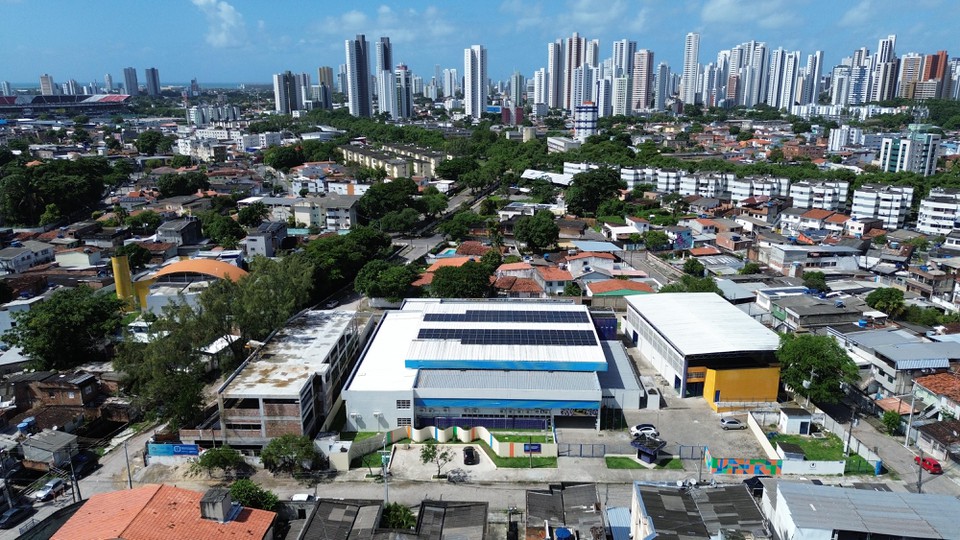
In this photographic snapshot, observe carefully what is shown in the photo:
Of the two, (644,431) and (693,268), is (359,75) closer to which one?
(693,268)

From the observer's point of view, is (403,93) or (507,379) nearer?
(507,379)

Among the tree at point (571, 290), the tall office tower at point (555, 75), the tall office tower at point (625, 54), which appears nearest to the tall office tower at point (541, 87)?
the tall office tower at point (555, 75)

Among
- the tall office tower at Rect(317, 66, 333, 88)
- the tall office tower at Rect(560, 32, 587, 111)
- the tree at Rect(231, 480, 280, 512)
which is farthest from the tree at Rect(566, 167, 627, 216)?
the tall office tower at Rect(317, 66, 333, 88)

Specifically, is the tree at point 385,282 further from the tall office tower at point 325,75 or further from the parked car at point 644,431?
the tall office tower at point 325,75

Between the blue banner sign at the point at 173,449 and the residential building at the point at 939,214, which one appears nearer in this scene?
the blue banner sign at the point at 173,449

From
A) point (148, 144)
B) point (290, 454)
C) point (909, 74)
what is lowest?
point (290, 454)

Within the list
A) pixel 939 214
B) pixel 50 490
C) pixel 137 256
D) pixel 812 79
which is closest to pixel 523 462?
pixel 50 490
